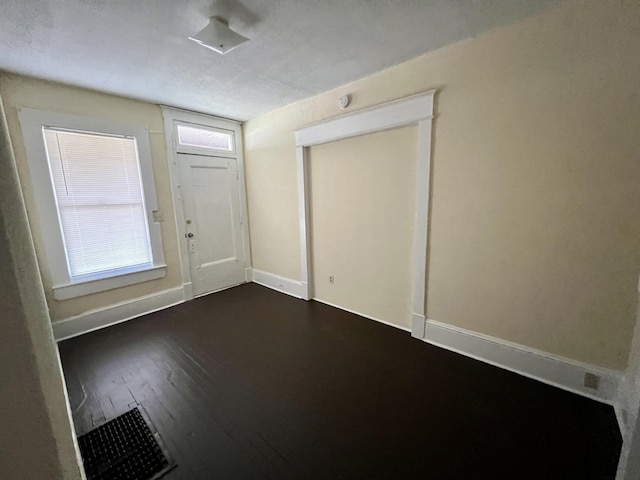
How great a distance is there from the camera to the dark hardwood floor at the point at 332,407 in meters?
1.40

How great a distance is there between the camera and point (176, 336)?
106 inches

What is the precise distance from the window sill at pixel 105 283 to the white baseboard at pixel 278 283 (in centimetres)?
134

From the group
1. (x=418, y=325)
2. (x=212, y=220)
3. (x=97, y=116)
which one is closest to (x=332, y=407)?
(x=418, y=325)

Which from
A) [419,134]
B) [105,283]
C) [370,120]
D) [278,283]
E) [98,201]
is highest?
[370,120]

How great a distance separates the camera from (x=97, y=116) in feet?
9.04

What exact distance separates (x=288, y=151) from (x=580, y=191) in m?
2.84

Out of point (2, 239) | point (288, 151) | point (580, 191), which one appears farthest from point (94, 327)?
point (580, 191)

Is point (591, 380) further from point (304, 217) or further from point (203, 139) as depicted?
point (203, 139)

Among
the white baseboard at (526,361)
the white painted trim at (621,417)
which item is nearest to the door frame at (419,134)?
the white baseboard at (526,361)

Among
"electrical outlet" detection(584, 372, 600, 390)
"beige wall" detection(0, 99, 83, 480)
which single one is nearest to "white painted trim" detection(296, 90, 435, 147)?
"electrical outlet" detection(584, 372, 600, 390)

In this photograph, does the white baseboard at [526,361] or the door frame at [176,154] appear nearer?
the white baseboard at [526,361]

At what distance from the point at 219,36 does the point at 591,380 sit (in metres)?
3.36

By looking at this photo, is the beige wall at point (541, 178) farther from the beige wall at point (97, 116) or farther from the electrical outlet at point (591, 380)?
the beige wall at point (97, 116)

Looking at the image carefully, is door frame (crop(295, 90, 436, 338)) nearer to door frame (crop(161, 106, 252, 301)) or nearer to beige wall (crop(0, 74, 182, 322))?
door frame (crop(161, 106, 252, 301))
